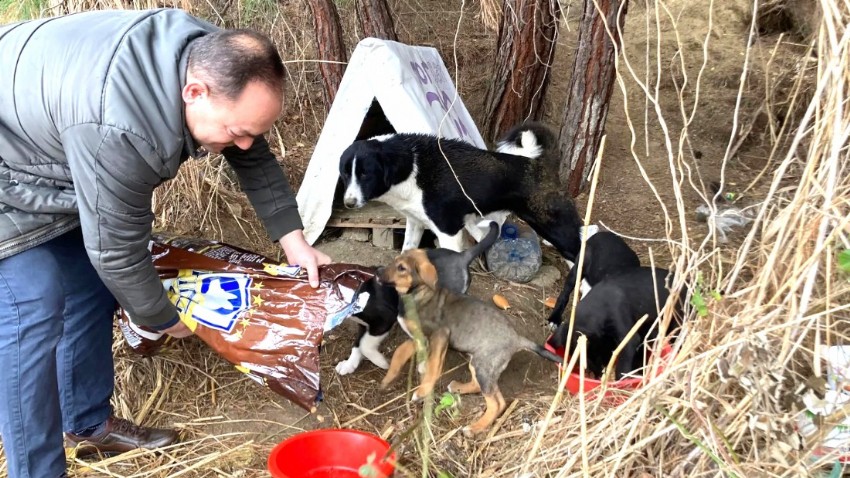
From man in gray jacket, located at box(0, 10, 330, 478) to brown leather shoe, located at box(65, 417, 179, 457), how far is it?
0.33 metres

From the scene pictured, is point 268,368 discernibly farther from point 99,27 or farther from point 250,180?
point 99,27

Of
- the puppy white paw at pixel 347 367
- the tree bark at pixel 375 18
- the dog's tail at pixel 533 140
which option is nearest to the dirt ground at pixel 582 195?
the puppy white paw at pixel 347 367

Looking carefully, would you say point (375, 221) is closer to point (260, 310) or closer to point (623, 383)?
point (260, 310)

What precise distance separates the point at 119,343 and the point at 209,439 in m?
0.85

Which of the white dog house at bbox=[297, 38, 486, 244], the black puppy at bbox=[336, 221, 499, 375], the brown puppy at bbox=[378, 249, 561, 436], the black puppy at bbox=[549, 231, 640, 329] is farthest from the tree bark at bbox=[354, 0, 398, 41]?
the brown puppy at bbox=[378, 249, 561, 436]

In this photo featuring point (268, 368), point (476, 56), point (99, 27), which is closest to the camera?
point (99, 27)

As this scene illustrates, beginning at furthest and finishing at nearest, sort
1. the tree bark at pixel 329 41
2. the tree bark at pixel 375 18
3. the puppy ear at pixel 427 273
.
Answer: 1. the tree bark at pixel 375 18
2. the tree bark at pixel 329 41
3. the puppy ear at pixel 427 273

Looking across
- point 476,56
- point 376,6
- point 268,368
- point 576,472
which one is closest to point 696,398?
point 576,472

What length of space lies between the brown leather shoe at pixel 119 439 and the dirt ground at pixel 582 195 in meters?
0.24

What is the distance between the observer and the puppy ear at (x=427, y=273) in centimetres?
315

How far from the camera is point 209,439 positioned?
3.20 metres

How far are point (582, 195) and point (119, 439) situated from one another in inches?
155

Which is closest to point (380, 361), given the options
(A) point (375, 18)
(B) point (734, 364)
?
(B) point (734, 364)

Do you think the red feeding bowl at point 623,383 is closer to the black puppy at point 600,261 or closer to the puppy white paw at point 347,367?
the black puppy at point 600,261
